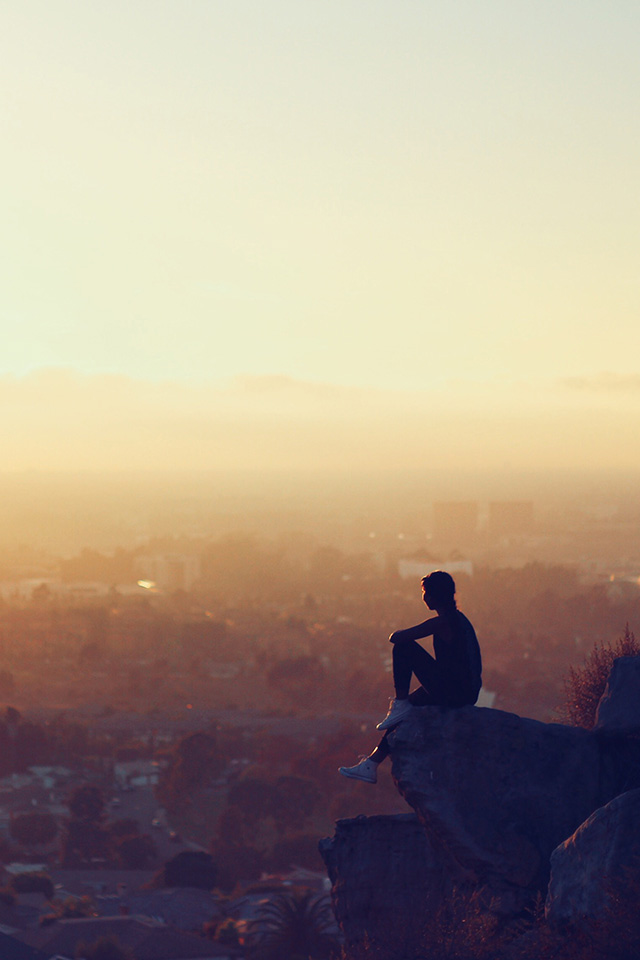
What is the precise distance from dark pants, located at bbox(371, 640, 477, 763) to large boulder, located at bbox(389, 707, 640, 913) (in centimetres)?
7

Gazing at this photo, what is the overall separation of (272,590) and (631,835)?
108697 millimetres

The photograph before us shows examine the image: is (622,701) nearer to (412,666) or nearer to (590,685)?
(590,685)

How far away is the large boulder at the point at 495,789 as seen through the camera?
6.89 meters

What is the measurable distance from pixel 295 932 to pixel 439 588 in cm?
1552

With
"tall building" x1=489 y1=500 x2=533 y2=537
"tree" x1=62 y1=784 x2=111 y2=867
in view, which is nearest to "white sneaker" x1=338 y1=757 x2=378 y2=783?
"tree" x1=62 y1=784 x2=111 y2=867

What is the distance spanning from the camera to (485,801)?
7016mm

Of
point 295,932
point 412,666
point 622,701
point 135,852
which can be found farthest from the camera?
point 135,852

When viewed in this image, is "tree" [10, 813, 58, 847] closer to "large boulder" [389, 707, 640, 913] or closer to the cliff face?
the cliff face

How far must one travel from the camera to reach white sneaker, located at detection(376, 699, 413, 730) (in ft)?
23.2

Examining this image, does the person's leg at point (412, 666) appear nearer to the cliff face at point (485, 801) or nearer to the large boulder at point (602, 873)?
the cliff face at point (485, 801)

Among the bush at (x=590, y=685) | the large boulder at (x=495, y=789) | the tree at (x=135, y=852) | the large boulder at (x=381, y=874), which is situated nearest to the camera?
the large boulder at (x=495, y=789)

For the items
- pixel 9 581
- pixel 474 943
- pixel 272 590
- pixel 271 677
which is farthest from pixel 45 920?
pixel 9 581

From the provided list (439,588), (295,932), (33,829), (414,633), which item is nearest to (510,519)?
(33,829)

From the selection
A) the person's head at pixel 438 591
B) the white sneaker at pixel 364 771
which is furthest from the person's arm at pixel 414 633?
the white sneaker at pixel 364 771
